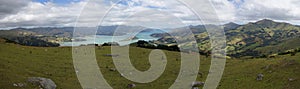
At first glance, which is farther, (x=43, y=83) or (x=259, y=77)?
(x=259, y=77)

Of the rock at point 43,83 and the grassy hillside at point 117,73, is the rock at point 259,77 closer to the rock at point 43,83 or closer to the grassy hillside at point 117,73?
the grassy hillside at point 117,73

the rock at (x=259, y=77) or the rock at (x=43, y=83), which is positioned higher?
the rock at (x=43, y=83)

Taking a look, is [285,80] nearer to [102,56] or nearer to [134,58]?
[134,58]

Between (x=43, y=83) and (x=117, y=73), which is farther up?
(x=43, y=83)

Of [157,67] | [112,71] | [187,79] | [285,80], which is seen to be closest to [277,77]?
[285,80]

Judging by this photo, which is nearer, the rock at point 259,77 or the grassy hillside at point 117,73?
the grassy hillside at point 117,73

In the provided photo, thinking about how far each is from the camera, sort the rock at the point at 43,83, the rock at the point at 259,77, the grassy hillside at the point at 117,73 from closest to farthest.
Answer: the rock at the point at 43,83 → the grassy hillside at the point at 117,73 → the rock at the point at 259,77

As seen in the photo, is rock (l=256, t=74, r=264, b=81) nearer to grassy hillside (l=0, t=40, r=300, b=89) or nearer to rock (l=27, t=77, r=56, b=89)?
grassy hillside (l=0, t=40, r=300, b=89)

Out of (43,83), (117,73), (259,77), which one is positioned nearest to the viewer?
(43,83)

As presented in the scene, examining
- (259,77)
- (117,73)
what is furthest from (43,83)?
(259,77)

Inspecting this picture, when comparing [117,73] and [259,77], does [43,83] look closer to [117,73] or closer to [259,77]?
[117,73]

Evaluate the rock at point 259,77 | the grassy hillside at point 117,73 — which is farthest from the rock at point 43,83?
the rock at point 259,77
